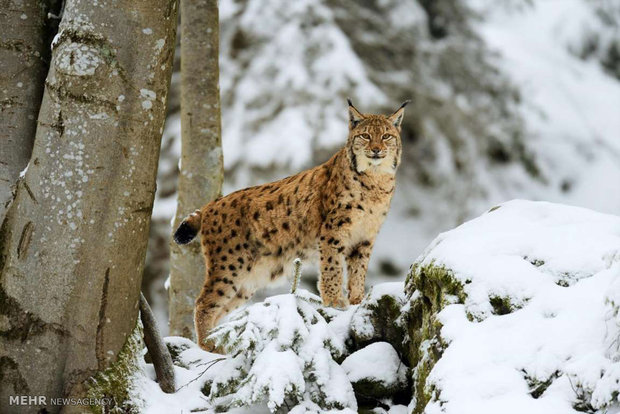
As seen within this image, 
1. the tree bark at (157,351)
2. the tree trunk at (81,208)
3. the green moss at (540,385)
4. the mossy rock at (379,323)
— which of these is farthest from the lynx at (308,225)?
the green moss at (540,385)

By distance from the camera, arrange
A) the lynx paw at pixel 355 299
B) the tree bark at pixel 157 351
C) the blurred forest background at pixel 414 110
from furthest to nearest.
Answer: the blurred forest background at pixel 414 110, the lynx paw at pixel 355 299, the tree bark at pixel 157 351

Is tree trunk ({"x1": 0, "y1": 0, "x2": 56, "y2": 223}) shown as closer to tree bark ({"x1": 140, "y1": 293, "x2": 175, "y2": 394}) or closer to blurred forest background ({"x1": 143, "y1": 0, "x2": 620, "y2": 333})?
tree bark ({"x1": 140, "y1": 293, "x2": 175, "y2": 394})

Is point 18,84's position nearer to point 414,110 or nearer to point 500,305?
point 500,305

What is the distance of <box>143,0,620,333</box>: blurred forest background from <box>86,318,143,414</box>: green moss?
483 cm

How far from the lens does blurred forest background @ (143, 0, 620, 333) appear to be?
9.30 meters

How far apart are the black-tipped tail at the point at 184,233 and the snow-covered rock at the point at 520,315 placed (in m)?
2.22

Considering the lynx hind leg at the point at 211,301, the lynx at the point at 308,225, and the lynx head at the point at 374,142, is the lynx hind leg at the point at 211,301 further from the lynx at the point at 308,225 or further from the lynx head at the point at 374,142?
the lynx head at the point at 374,142

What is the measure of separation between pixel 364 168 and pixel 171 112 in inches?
185

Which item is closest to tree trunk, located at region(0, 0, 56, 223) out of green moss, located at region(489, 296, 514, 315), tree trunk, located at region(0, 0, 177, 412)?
tree trunk, located at region(0, 0, 177, 412)

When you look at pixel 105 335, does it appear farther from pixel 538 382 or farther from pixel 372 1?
pixel 372 1

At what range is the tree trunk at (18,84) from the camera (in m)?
4.22

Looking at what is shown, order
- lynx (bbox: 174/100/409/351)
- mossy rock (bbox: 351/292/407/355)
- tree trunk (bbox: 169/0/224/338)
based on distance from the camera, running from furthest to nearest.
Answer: tree trunk (bbox: 169/0/224/338) → lynx (bbox: 174/100/409/351) → mossy rock (bbox: 351/292/407/355)

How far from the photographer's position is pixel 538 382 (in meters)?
3.22

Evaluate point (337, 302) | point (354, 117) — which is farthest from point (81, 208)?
point (354, 117)
